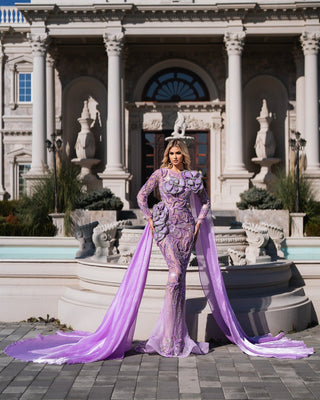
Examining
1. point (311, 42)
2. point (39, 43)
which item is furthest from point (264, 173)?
point (39, 43)

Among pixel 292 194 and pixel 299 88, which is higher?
pixel 299 88

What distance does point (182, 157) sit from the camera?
22.0 feet

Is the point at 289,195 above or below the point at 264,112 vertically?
below

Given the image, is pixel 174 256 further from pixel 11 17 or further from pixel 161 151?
pixel 11 17

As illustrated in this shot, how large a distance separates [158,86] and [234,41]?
4908 millimetres

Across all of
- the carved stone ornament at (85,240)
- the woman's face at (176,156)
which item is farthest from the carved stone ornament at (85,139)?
the woman's face at (176,156)

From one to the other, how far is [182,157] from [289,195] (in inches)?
557

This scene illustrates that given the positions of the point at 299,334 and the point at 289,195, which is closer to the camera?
the point at 299,334

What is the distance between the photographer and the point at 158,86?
88.2 ft

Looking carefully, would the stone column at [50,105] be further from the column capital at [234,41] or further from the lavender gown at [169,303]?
the lavender gown at [169,303]

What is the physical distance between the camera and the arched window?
26.8m

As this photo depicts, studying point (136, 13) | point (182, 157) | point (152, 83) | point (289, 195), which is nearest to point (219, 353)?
point (182, 157)

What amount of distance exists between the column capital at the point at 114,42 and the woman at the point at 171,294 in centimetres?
1785

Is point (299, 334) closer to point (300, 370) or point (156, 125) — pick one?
point (300, 370)
